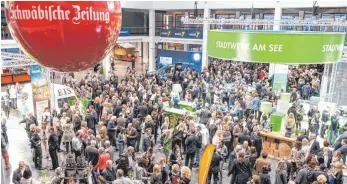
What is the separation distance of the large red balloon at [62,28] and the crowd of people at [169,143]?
4139mm

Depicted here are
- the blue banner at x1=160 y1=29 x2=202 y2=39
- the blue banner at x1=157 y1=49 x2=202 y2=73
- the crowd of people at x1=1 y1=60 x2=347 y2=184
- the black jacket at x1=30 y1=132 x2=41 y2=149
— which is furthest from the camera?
the blue banner at x1=160 y1=29 x2=202 y2=39

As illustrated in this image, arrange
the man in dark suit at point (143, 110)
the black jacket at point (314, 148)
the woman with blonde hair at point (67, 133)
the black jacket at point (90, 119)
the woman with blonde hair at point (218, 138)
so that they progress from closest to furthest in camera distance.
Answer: the black jacket at point (314, 148) < the woman with blonde hair at point (218, 138) < the woman with blonde hair at point (67, 133) < the black jacket at point (90, 119) < the man in dark suit at point (143, 110)

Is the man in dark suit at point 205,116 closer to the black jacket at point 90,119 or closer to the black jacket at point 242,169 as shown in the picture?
the black jacket at point 90,119

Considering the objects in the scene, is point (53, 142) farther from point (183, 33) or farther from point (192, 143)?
point (183, 33)

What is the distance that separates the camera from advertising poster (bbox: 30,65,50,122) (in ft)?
35.2

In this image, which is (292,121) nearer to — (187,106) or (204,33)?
(187,106)

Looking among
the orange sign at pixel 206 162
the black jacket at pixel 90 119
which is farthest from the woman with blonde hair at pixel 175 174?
the black jacket at pixel 90 119

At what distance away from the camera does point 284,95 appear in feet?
42.9

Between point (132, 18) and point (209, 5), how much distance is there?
9.36m

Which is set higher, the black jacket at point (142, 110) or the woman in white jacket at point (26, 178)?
the black jacket at point (142, 110)

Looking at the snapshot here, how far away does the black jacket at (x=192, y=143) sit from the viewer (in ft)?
25.5

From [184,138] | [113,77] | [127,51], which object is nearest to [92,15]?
[184,138]

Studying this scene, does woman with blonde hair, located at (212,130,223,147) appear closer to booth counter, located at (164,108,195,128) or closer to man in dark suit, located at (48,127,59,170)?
booth counter, located at (164,108,195,128)

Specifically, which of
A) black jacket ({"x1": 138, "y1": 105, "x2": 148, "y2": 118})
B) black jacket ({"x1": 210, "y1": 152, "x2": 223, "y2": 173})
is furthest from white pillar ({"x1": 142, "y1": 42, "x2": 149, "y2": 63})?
black jacket ({"x1": 210, "y1": 152, "x2": 223, "y2": 173})
